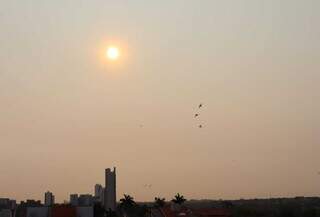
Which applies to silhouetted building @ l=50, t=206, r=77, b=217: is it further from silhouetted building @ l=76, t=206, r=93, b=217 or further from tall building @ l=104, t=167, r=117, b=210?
tall building @ l=104, t=167, r=117, b=210

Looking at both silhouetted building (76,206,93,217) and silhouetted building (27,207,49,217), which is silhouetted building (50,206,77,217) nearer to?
silhouetted building (76,206,93,217)

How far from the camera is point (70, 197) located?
6590 inches

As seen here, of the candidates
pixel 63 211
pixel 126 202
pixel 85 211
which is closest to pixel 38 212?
pixel 63 211

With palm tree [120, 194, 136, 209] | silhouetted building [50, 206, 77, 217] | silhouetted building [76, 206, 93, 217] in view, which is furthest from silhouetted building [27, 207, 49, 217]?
palm tree [120, 194, 136, 209]

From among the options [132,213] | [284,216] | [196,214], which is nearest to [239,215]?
[284,216]

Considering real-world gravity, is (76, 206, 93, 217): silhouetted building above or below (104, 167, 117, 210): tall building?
below

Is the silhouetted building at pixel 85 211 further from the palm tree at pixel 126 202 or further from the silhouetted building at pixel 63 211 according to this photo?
the palm tree at pixel 126 202

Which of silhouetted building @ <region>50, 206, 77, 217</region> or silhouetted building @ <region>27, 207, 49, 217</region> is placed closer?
silhouetted building @ <region>27, 207, 49, 217</region>

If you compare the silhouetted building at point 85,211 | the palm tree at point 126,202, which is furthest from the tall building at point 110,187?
the silhouetted building at point 85,211

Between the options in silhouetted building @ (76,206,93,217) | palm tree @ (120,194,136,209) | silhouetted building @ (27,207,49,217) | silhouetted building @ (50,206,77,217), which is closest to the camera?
silhouetted building @ (27,207,49,217)

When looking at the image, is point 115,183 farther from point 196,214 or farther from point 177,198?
point 196,214

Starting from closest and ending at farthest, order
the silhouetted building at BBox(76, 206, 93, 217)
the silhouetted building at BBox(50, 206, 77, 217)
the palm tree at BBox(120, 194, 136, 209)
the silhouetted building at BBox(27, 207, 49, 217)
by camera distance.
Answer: the silhouetted building at BBox(27, 207, 49, 217)
the silhouetted building at BBox(50, 206, 77, 217)
the silhouetted building at BBox(76, 206, 93, 217)
the palm tree at BBox(120, 194, 136, 209)

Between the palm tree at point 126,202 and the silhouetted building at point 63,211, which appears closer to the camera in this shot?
the silhouetted building at point 63,211

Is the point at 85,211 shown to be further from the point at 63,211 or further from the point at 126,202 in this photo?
the point at 126,202
